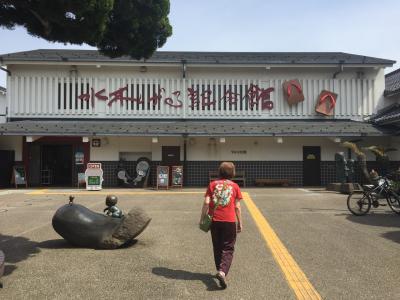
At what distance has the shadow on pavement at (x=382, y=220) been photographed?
9.18 m

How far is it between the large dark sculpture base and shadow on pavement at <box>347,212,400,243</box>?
195 inches

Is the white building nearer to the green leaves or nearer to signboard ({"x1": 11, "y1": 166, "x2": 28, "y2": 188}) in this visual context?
signboard ({"x1": 11, "y1": 166, "x2": 28, "y2": 188})

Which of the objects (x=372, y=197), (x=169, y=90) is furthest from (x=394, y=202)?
(x=169, y=90)

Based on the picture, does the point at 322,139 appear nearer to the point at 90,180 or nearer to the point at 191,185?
the point at 191,185

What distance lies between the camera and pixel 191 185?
2269 cm

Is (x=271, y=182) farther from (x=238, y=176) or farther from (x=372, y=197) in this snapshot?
(x=372, y=197)

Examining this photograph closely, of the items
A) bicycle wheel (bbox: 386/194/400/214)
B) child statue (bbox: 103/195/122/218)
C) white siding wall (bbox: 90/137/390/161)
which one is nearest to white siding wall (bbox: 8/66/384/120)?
white siding wall (bbox: 90/137/390/161)

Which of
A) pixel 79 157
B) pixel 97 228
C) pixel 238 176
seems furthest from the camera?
pixel 79 157

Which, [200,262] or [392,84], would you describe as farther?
[392,84]

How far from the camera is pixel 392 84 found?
974 inches

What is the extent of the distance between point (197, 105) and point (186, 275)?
17812mm

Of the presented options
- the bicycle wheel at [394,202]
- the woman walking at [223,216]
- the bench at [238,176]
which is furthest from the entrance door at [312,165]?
the woman walking at [223,216]

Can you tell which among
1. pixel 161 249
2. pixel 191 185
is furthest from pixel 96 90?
pixel 161 249

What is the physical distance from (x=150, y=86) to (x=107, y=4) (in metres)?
17.0
